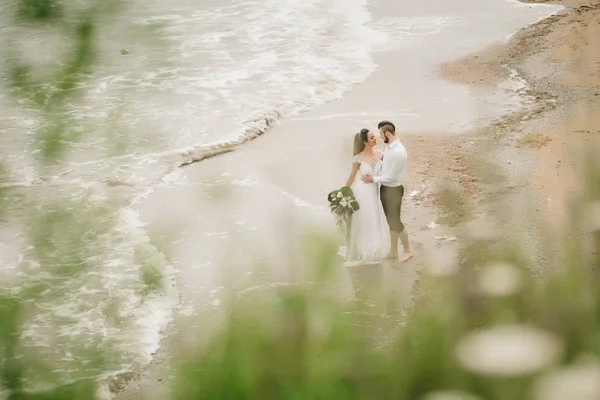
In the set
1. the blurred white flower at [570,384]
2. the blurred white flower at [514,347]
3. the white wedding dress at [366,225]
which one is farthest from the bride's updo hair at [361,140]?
the blurred white flower at [570,384]

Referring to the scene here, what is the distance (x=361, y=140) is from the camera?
8570 millimetres

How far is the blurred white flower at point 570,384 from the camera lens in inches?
105

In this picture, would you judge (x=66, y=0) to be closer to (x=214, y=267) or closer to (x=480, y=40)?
(x=214, y=267)

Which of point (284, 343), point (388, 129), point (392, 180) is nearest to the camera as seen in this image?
point (284, 343)

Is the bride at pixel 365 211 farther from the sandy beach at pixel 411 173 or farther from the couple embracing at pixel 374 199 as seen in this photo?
the sandy beach at pixel 411 173

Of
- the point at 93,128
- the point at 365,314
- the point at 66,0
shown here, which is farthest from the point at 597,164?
the point at 66,0

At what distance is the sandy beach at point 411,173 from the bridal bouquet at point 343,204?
391 mm

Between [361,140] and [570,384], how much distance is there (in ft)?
17.8

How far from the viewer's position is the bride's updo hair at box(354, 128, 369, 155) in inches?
335

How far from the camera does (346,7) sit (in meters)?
27.3

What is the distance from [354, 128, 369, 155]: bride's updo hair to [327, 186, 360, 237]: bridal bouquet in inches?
18.4

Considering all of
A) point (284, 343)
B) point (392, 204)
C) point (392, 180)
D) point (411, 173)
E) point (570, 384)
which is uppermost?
point (284, 343)

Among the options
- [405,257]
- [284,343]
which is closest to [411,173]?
[405,257]

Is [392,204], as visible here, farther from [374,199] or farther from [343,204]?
[343,204]
